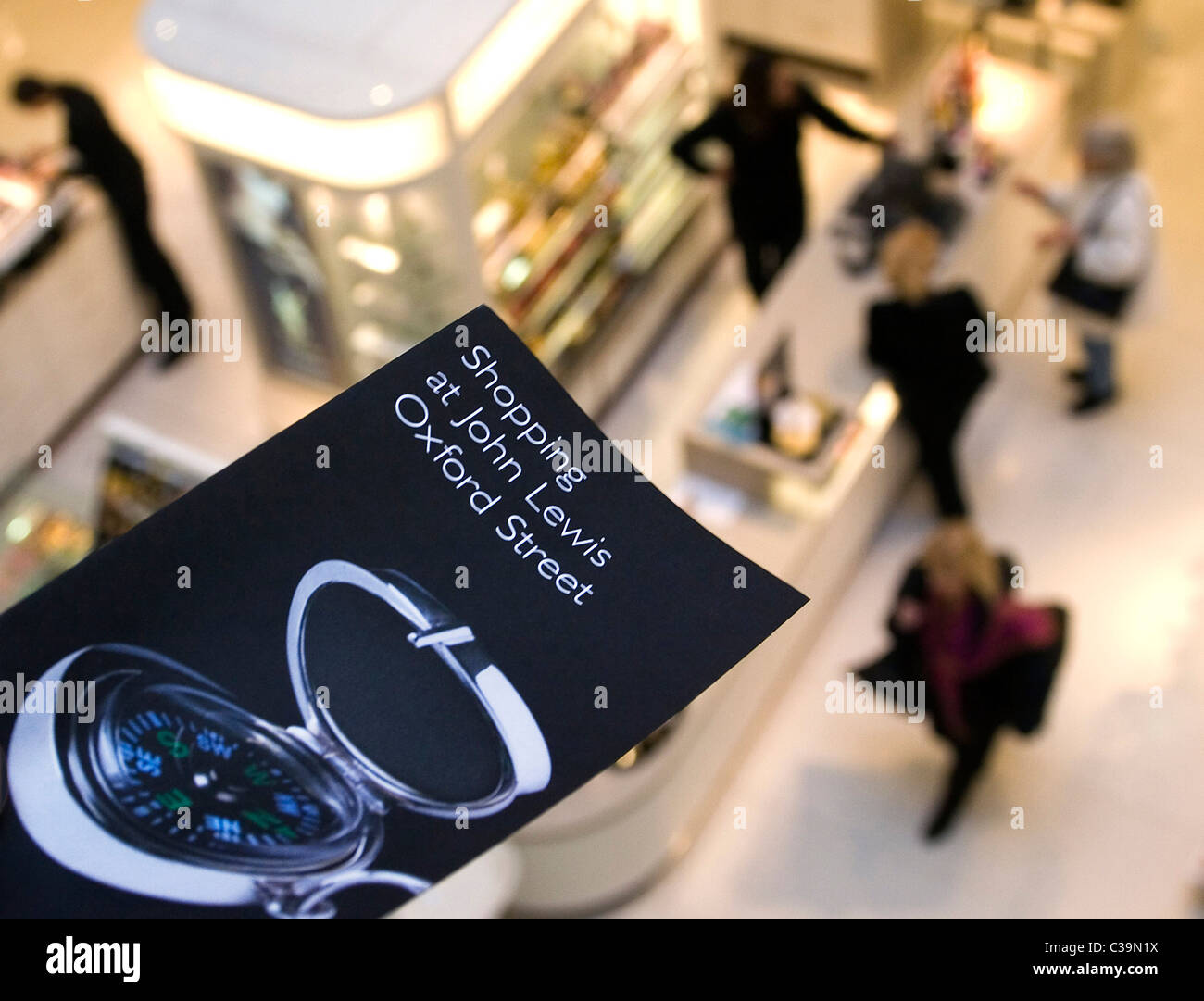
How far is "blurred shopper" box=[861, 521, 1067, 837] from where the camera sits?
4.81 meters

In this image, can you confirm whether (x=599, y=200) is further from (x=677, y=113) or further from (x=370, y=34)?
(x=370, y=34)

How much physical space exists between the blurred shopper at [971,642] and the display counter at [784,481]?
567mm

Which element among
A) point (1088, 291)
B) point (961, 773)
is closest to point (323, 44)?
point (1088, 291)

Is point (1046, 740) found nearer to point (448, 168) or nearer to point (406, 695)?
point (448, 168)

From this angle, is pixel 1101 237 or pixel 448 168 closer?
pixel 448 168

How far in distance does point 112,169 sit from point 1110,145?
3919 millimetres

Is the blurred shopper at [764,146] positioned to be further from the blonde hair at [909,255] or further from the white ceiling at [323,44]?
the white ceiling at [323,44]

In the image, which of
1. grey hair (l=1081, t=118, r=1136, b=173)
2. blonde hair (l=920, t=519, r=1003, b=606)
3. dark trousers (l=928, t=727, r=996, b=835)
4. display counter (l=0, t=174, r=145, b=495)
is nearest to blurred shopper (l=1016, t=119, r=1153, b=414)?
grey hair (l=1081, t=118, r=1136, b=173)

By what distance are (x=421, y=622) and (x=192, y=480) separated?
286cm

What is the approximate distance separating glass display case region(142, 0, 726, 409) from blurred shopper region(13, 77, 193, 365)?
658mm

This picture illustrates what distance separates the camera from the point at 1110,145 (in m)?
5.55

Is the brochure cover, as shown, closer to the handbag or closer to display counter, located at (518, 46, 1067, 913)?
display counter, located at (518, 46, 1067, 913)

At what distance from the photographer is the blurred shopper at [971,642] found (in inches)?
189
